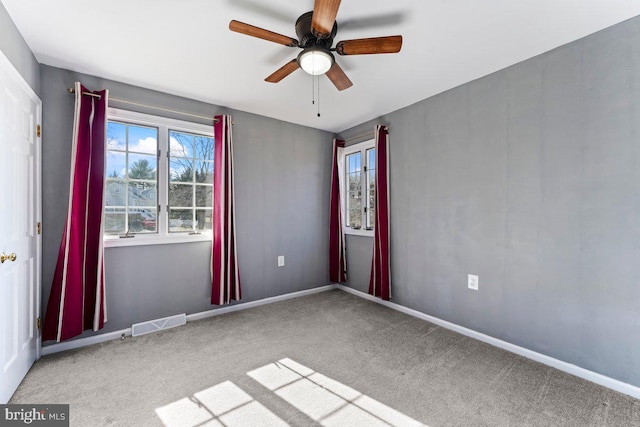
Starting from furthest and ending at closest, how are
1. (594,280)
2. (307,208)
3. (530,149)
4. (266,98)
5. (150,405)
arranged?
(307,208) < (266,98) < (530,149) < (594,280) < (150,405)

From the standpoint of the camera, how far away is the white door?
5.53 ft

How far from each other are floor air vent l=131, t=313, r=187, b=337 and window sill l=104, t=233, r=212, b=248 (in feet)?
2.54

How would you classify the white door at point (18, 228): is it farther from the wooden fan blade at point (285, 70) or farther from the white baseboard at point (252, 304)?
the wooden fan blade at point (285, 70)

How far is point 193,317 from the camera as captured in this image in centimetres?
305

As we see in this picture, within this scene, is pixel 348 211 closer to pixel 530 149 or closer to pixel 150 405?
pixel 530 149

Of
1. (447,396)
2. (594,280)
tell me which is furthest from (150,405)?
(594,280)

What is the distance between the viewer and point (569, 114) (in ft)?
6.79

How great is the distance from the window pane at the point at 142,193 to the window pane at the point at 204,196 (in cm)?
42

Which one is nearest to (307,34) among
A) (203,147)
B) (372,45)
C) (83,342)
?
(372,45)

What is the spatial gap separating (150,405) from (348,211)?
10.2 feet

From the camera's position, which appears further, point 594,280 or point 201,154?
point 201,154

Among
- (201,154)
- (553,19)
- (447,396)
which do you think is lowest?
(447,396)

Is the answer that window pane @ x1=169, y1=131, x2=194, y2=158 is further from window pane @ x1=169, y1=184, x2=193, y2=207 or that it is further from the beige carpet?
the beige carpet

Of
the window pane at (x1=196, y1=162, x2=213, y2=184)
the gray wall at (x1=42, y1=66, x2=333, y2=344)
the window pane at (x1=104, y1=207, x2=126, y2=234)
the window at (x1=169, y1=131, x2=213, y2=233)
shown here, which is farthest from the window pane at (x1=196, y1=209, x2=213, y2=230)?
the window pane at (x1=104, y1=207, x2=126, y2=234)
